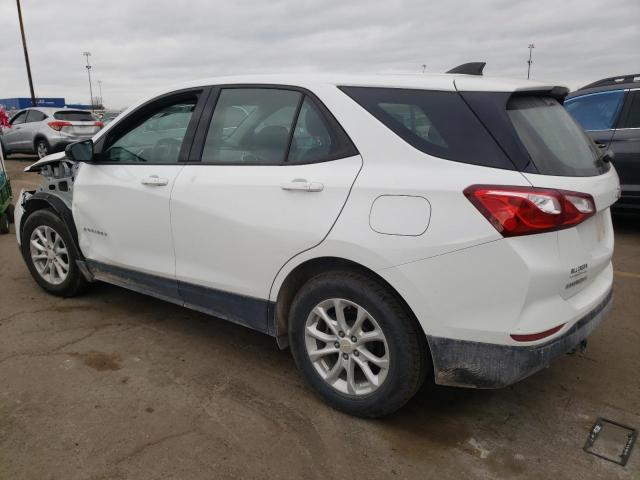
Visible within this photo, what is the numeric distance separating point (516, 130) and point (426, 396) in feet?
4.94

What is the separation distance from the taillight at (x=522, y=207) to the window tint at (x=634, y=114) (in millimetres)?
4871

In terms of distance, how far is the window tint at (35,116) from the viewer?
49.7ft

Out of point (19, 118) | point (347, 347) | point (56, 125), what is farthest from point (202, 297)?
point (19, 118)

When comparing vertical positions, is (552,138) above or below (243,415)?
above

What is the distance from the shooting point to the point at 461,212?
2.23 meters

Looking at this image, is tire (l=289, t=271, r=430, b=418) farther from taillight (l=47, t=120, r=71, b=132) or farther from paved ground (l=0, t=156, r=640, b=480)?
taillight (l=47, t=120, r=71, b=132)

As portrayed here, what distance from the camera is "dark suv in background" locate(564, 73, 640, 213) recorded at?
6.17 m

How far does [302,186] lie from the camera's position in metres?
2.63

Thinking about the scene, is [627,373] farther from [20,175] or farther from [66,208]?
[20,175]

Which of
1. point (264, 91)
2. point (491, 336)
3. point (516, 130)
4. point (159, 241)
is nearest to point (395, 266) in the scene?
point (491, 336)

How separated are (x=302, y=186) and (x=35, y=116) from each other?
1536cm

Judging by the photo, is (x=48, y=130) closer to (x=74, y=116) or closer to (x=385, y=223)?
(x=74, y=116)

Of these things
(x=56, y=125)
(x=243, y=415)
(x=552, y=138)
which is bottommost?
(x=243, y=415)

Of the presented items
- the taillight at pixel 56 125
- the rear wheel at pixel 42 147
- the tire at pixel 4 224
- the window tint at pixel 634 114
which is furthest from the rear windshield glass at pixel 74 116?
the window tint at pixel 634 114
